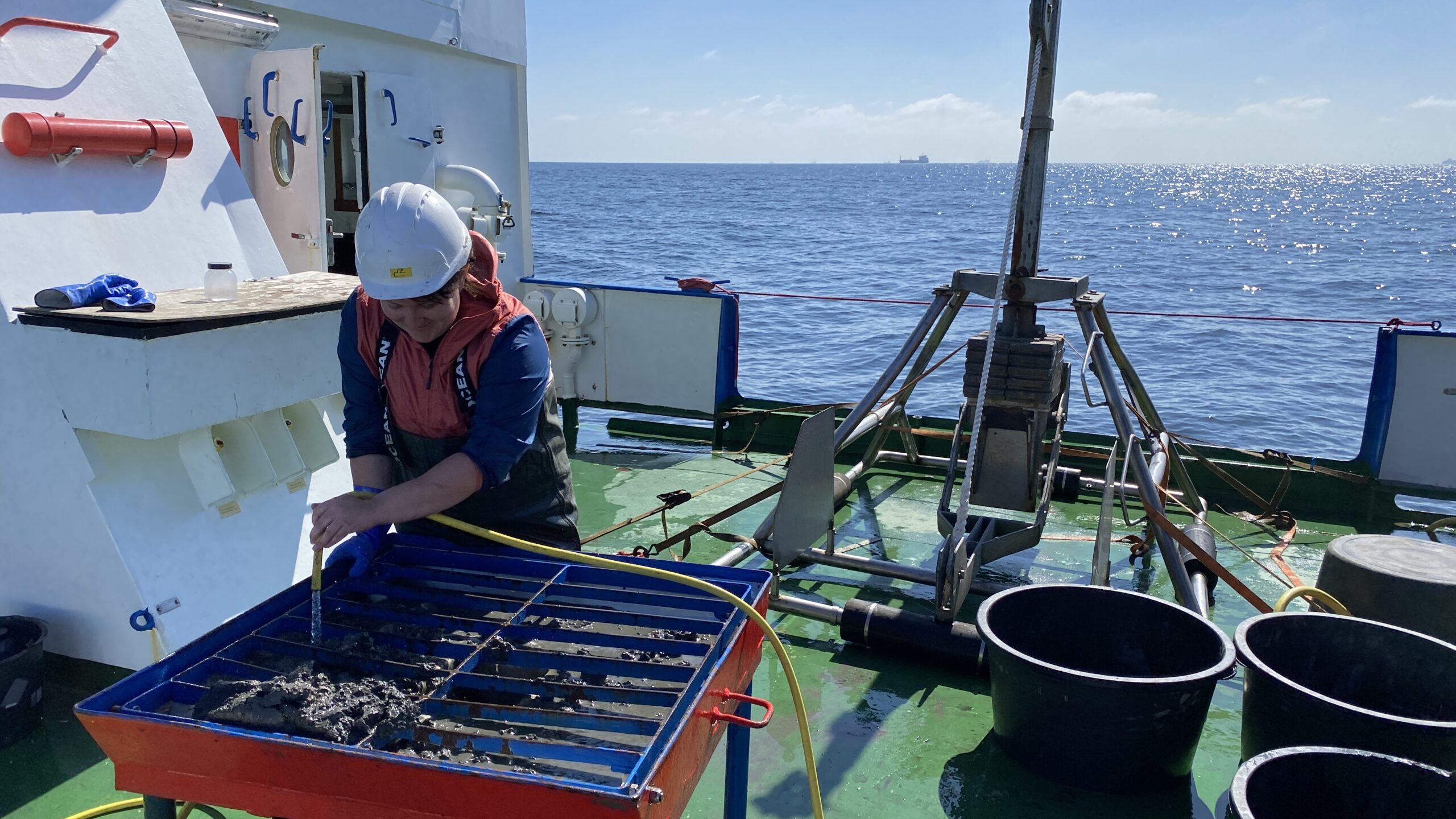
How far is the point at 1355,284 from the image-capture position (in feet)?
103

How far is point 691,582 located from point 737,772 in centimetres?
52

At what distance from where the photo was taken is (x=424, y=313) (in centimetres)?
258

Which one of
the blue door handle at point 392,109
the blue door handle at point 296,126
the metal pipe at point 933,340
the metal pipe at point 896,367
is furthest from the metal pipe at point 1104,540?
the blue door handle at point 392,109

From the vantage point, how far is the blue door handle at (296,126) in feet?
18.0

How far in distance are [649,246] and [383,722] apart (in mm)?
41969

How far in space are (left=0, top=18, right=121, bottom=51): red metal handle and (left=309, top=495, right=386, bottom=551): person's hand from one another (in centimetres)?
271

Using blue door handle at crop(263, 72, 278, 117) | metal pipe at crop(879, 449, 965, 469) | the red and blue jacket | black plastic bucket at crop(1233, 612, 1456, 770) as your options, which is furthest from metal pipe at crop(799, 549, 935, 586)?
blue door handle at crop(263, 72, 278, 117)

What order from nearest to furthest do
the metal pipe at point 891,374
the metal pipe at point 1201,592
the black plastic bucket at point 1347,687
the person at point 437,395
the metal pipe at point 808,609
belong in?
the person at point 437,395, the black plastic bucket at point 1347,687, the metal pipe at point 1201,592, the metal pipe at point 808,609, the metal pipe at point 891,374

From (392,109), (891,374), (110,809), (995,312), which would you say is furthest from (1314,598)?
(392,109)

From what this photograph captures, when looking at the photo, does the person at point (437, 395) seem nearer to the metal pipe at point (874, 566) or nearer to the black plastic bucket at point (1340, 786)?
the black plastic bucket at point (1340, 786)

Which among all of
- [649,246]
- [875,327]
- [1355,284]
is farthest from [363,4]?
[649,246]

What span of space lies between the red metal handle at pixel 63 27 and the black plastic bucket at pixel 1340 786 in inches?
189

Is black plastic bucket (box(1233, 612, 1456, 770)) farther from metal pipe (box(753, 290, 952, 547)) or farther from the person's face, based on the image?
the person's face

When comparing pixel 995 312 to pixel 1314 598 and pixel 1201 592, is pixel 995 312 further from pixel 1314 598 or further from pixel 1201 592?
pixel 1314 598
